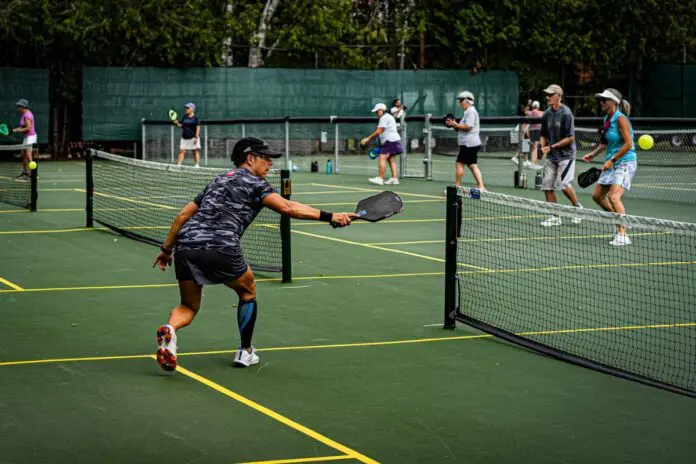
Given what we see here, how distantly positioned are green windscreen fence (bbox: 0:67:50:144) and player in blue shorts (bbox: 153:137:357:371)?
2912 centimetres

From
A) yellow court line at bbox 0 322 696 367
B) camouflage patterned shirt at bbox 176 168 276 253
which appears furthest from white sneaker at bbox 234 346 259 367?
camouflage patterned shirt at bbox 176 168 276 253

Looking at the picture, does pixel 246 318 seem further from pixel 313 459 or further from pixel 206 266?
pixel 313 459

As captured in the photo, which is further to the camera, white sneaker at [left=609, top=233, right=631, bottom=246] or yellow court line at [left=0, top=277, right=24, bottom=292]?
white sneaker at [left=609, top=233, right=631, bottom=246]

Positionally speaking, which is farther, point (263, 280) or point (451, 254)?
point (263, 280)

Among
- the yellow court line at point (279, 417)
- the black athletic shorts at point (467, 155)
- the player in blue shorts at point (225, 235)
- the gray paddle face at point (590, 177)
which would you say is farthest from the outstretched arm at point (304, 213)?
the black athletic shorts at point (467, 155)

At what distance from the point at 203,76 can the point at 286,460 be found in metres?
34.4

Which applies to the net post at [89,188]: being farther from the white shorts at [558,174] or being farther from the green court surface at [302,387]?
the white shorts at [558,174]

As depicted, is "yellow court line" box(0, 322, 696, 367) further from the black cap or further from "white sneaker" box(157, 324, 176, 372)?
the black cap

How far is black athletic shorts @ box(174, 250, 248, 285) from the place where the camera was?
877cm

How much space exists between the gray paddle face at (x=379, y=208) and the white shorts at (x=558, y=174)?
9493 mm

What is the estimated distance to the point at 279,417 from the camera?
25.1 feet

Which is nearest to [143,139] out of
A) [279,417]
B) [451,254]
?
[451,254]

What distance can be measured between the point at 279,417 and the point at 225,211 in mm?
1792

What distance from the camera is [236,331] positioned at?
10.5 metres
